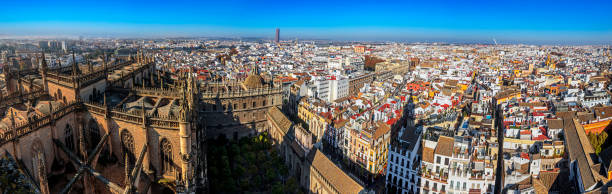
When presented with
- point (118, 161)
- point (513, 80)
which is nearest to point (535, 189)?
point (118, 161)

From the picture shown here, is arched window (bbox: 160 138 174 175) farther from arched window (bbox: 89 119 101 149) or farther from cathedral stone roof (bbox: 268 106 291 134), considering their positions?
cathedral stone roof (bbox: 268 106 291 134)

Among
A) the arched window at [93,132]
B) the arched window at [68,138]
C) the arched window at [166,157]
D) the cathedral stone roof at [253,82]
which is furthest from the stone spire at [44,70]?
the cathedral stone roof at [253,82]

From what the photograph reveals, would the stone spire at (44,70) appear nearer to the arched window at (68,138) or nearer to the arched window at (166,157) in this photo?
the arched window at (68,138)

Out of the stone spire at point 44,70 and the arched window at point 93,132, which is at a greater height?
the stone spire at point 44,70

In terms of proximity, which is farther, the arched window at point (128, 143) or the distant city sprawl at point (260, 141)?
the arched window at point (128, 143)

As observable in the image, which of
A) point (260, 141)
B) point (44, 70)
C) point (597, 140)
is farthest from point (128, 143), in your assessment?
point (597, 140)

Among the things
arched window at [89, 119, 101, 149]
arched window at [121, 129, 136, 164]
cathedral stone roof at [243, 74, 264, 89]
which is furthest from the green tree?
arched window at [89, 119, 101, 149]

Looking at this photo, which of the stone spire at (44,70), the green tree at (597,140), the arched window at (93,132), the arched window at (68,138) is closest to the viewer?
the arched window at (68,138)

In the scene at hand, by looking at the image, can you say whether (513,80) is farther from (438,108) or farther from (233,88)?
(233,88)

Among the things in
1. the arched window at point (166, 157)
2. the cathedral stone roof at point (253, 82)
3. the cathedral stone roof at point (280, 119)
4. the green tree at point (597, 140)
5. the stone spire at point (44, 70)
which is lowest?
the green tree at point (597, 140)
